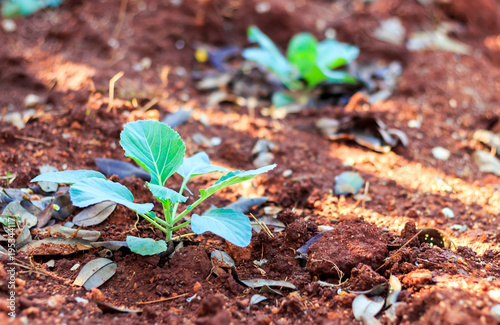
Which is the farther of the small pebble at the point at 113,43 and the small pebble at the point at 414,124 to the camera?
the small pebble at the point at 113,43

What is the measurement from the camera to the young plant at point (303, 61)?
2.45 meters

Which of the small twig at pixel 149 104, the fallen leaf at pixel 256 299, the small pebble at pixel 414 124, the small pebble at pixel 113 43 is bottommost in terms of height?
the small pebble at pixel 414 124

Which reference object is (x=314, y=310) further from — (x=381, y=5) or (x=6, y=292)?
(x=381, y=5)

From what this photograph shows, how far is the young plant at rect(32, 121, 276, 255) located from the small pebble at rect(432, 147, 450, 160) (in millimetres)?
1202

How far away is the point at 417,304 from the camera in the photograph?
3.68 feet

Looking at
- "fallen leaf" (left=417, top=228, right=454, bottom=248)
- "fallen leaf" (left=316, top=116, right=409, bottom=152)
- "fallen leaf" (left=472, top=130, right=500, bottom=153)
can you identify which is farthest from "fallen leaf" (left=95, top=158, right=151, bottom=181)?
"fallen leaf" (left=472, top=130, right=500, bottom=153)

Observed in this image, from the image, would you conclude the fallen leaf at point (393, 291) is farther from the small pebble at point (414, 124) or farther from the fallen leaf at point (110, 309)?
the small pebble at point (414, 124)

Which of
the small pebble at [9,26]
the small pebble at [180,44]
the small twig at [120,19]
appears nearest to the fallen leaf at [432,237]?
the small pebble at [180,44]

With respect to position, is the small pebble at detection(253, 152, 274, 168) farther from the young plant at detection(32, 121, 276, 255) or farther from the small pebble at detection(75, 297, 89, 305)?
the small pebble at detection(75, 297, 89, 305)

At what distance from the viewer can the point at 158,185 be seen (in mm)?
1329

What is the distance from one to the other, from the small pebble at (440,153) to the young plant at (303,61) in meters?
0.65

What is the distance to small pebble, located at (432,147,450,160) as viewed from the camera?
208cm

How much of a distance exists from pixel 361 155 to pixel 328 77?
24.5 inches

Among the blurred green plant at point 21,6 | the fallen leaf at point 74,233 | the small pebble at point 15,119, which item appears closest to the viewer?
the fallen leaf at point 74,233
